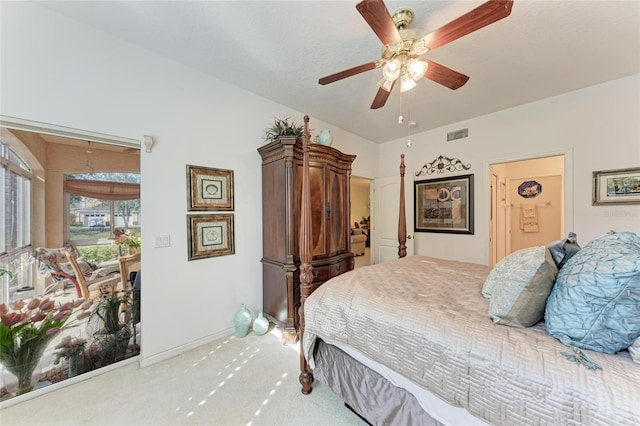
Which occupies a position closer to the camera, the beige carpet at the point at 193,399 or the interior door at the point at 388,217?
the beige carpet at the point at 193,399

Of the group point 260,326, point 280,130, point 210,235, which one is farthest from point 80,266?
point 280,130

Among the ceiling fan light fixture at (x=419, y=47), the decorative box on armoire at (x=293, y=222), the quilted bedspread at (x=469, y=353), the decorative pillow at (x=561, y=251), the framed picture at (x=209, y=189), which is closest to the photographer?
the quilted bedspread at (x=469, y=353)

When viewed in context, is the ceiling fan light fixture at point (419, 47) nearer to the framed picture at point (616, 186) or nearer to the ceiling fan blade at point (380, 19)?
the ceiling fan blade at point (380, 19)

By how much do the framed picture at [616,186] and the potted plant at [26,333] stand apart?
537 centimetres

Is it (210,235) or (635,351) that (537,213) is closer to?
(635,351)

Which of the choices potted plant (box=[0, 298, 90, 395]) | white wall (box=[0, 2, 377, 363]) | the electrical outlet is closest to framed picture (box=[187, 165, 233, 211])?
white wall (box=[0, 2, 377, 363])

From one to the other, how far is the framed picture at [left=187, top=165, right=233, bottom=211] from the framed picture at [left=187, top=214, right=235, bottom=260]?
0.35 ft

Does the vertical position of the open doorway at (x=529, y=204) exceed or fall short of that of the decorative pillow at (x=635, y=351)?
it exceeds it

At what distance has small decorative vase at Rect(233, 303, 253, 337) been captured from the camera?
2.50m

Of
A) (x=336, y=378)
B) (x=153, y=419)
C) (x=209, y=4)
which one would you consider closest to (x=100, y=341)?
(x=153, y=419)

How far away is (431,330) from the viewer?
1046 millimetres

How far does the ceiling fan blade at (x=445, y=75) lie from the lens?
1654mm

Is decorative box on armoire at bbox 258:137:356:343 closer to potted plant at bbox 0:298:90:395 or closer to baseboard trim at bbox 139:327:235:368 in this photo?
baseboard trim at bbox 139:327:235:368

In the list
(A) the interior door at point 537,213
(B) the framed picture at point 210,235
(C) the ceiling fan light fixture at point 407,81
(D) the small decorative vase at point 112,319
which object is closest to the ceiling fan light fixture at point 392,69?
(C) the ceiling fan light fixture at point 407,81
